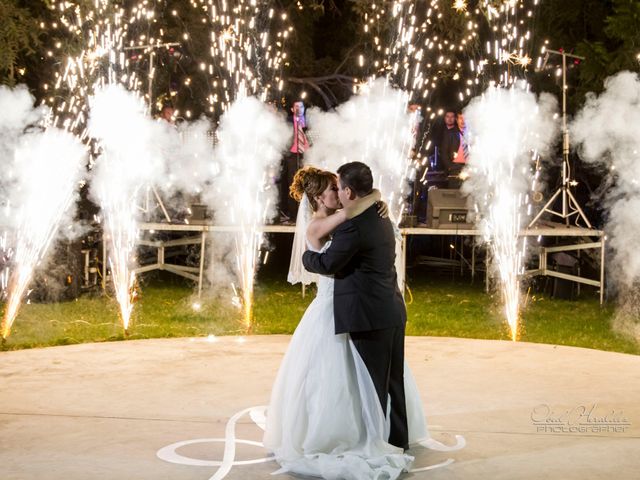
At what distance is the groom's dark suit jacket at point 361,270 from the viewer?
5.29m

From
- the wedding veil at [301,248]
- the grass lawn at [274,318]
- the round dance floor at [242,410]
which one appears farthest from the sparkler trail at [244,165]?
the wedding veil at [301,248]

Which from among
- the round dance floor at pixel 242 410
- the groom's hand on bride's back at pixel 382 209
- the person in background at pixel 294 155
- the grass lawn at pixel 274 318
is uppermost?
the person in background at pixel 294 155

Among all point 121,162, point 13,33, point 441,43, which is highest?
point 441,43

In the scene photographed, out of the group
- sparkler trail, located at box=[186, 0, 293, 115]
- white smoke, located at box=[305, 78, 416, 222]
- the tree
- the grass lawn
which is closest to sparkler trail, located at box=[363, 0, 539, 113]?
white smoke, located at box=[305, 78, 416, 222]

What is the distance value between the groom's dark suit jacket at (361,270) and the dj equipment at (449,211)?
24.0ft

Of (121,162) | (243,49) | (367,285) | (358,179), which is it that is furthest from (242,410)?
(243,49)

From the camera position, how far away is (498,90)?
45.0ft

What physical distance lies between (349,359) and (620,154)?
28.5ft

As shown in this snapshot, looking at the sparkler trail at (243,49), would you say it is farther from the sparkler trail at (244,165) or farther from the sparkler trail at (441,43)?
the sparkler trail at (441,43)

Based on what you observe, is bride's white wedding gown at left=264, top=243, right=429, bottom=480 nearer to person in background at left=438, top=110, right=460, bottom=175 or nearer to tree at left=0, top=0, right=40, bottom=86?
tree at left=0, top=0, right=40, bottom=86

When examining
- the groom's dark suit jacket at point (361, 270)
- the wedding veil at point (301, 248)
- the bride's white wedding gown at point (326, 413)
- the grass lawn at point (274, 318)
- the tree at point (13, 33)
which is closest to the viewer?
the bride's white wedding gown at point (326, 413)

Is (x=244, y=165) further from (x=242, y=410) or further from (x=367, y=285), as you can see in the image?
(x=367, y=285)

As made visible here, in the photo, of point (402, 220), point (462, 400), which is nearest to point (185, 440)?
point (462, 400)

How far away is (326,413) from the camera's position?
5.28 metres
